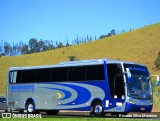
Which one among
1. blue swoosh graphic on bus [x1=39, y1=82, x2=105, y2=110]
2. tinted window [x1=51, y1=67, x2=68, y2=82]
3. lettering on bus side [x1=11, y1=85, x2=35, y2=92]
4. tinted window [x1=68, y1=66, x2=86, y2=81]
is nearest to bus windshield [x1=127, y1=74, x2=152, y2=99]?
blue swoosh graphic on bus [x1=39, y1=82, x2=105, y2=110]

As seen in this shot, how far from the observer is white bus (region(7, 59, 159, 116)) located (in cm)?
2567

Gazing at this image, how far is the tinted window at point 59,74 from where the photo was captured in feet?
96.3

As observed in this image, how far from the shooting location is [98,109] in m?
26.8

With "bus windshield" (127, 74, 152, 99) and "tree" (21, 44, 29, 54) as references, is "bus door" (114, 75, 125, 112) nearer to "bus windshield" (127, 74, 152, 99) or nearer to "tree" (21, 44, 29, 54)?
"bus windshield" (127, 74, 152, 99)

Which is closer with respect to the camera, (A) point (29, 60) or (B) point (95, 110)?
(B) point (95, 110)

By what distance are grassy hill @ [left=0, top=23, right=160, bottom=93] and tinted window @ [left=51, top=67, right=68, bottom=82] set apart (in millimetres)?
58417

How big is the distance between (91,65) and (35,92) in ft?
19.6

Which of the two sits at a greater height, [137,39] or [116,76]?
[137,39]

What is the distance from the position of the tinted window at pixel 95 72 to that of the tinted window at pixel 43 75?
4.03 metres

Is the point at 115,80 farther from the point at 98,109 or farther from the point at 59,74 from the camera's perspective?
the point at 59,74

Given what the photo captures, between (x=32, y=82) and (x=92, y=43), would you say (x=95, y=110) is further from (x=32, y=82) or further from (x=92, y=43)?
(x=92, y=43)

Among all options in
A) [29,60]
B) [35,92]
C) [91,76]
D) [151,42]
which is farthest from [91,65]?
[29,60]

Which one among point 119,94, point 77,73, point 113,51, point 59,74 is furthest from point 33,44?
point 119,94

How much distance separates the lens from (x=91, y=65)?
27609 millimetres
